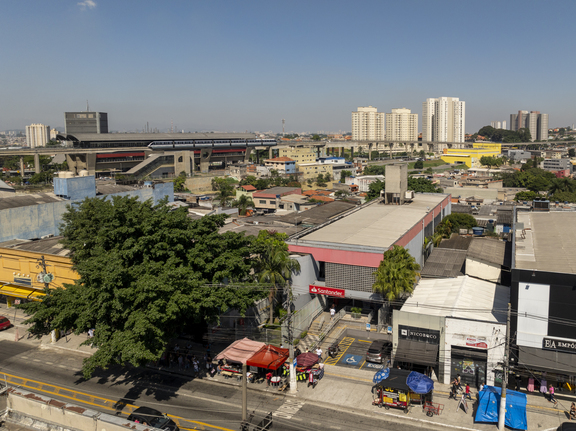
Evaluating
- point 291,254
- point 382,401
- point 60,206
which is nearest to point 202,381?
point 382,401

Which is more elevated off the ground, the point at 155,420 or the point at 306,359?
the point at 155,420

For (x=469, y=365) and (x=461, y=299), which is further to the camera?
(x=461, y=299)

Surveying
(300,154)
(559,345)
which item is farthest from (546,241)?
(300,154)

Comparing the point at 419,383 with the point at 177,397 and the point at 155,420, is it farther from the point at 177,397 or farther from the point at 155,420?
the point at 155,420

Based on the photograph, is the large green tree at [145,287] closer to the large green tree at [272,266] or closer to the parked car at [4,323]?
the large green tree at [272,266]

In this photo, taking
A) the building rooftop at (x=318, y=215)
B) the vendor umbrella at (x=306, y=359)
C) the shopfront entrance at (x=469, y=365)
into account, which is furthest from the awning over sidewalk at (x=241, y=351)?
the building rooftop at (x=318, y=215)
